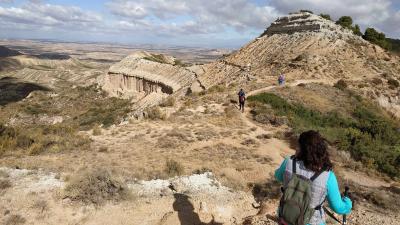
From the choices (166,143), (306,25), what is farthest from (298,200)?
(306,25)

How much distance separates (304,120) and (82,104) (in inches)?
1688

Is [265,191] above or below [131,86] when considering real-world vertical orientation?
above

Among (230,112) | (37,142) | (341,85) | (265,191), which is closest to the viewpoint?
(265,191)

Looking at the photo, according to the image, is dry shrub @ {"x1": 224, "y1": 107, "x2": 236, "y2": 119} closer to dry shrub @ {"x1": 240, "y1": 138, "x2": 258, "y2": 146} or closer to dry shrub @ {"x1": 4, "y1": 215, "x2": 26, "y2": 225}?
dry shrub @ {"x1": 240, "y1": 138, "x2": 258, "y2": 146}

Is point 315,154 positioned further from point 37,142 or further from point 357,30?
point 357,30

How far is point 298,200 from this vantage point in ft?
13.5

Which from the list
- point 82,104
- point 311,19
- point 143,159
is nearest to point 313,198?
point 143,159

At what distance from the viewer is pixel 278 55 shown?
39.8 metres

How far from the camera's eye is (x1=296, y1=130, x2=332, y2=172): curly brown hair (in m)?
4.07

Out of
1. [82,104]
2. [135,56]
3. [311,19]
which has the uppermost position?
[311,19]

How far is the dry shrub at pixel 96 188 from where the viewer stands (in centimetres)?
870

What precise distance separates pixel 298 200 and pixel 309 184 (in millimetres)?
236

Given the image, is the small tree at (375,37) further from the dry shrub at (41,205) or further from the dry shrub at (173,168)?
the dry shrub at (41,205)

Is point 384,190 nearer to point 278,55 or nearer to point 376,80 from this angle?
point 376,80
